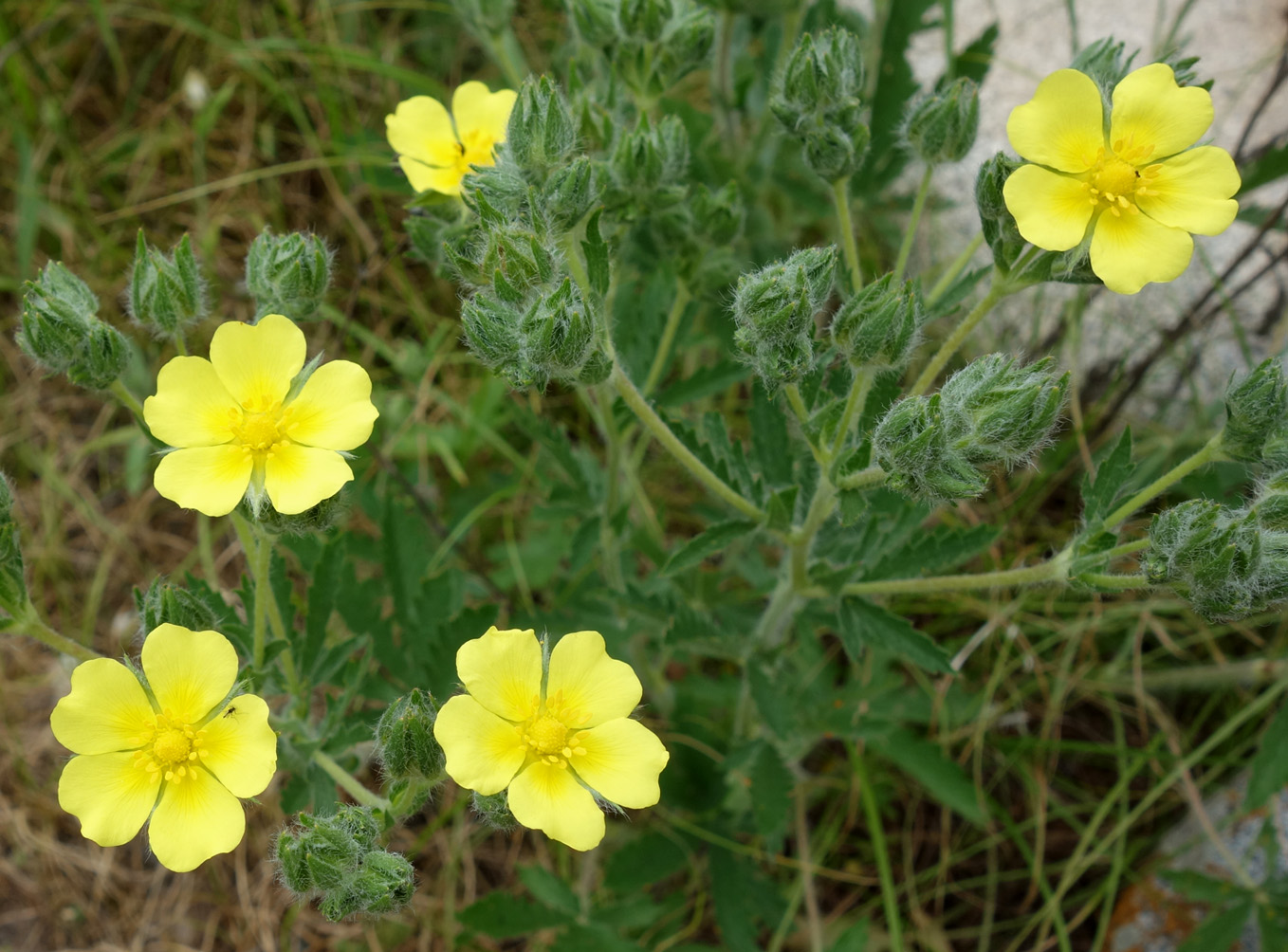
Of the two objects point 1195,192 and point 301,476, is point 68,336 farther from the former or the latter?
point 1195,192

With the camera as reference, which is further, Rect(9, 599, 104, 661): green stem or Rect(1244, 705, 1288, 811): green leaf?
Rect(1244, 705, 1288, 811): green leaf

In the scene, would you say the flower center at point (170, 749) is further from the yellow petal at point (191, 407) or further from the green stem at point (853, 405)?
the green stem at point (853, 405)

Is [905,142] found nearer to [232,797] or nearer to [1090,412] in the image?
[1090,412]

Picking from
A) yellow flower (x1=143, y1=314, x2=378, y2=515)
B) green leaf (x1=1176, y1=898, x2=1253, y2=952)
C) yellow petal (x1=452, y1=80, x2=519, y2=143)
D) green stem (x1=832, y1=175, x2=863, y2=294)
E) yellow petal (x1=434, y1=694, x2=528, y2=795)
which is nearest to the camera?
yellow petal (x1=434, y1=694, x2=528, y2=795)

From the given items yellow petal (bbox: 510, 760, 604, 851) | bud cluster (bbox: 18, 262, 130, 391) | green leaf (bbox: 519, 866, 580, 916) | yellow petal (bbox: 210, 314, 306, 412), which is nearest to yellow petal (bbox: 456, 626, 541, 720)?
yellow petal (bbox: 510, 760, 604, 851)

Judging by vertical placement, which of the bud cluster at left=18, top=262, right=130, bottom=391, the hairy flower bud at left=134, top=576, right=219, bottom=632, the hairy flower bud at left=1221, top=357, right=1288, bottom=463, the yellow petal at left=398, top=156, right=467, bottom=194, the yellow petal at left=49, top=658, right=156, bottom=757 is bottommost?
the yellow petal at left=49, top=658, right=156, bottom=757

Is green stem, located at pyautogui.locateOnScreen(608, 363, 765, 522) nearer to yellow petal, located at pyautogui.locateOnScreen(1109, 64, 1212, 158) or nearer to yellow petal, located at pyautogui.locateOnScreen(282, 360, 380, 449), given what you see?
yellow petal, located at pyautogui.locateOnScreen(282, 360, 380, 449)
